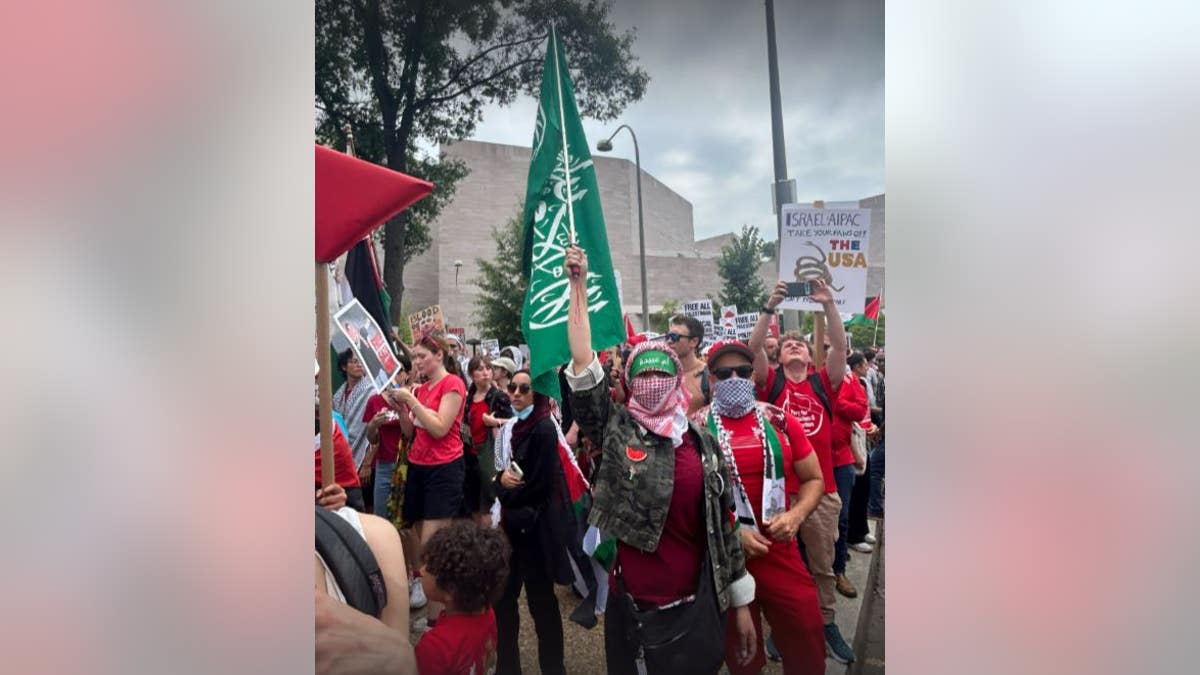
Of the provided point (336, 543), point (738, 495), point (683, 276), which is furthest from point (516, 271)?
point (336, 543)

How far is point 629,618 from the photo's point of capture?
2324 millimetres

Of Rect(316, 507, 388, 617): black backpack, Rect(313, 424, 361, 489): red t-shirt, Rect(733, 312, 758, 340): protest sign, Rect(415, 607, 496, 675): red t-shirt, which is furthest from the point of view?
Rect(733, 312, 758, 340): protest sign

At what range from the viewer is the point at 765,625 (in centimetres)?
387

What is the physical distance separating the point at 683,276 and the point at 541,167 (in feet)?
25.8

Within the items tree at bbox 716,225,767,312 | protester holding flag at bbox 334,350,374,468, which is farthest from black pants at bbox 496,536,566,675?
tree at bbox 716,225,767,312

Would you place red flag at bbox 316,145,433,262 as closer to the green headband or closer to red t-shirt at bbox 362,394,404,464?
the green headband

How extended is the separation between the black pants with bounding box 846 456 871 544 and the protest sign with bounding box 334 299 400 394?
4229 millimetres

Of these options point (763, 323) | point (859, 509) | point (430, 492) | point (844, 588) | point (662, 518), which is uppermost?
point (763, 323)

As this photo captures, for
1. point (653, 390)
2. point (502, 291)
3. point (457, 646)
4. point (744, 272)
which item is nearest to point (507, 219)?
point (502, 291)

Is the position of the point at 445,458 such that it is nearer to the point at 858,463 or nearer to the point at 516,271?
the point at 858,463

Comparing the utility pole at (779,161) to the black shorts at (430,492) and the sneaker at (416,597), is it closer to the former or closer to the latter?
the black shorts at (430,492)

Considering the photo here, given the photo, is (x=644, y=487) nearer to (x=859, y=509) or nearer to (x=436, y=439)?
(x=436, y=439)

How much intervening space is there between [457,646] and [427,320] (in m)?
3.50

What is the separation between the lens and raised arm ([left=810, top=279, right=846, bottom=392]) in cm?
354
